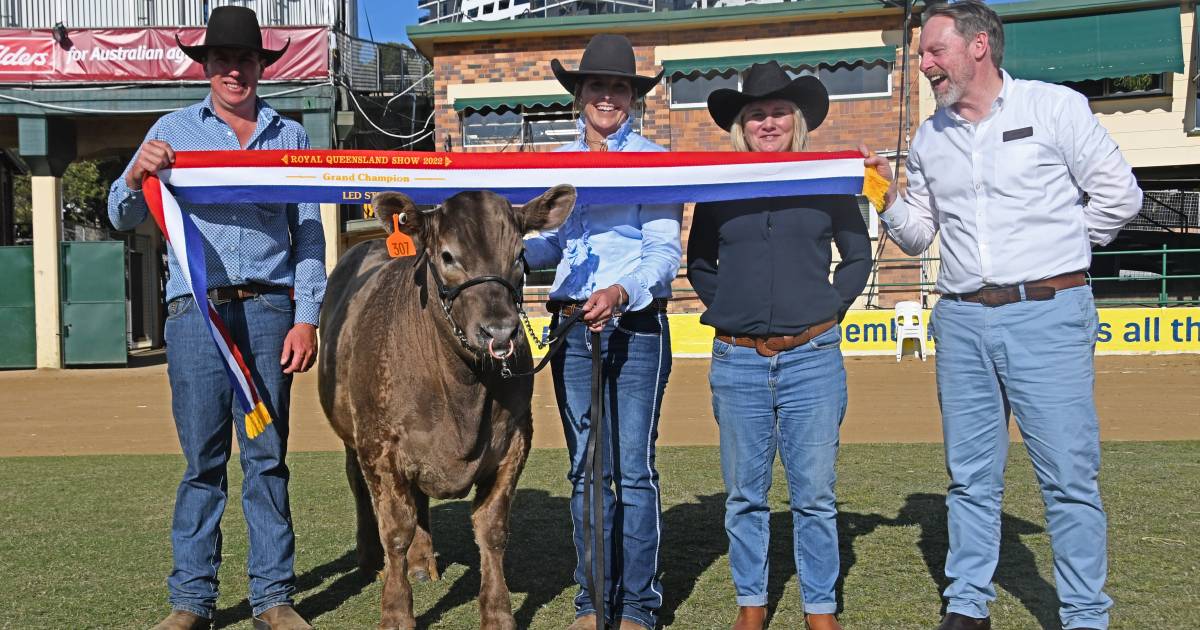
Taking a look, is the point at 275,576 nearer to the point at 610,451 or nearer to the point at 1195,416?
the point at 610,451

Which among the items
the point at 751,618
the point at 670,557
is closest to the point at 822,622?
the point at 751,618

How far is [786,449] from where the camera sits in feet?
15.3

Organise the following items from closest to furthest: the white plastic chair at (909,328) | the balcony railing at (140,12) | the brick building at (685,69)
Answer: the white plastic chair at (909,328) → the brick building at (685,69) → the balcony railing at (140,12)

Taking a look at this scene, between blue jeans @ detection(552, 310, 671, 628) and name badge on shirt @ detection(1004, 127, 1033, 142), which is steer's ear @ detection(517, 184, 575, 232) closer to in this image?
blue jeans @ detection(552, 310, 671, 628)

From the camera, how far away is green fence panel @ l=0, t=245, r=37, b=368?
69.7 feet

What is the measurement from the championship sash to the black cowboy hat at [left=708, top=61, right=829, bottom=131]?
0.22 m

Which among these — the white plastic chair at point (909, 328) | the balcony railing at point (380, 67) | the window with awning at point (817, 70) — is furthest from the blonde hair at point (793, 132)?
the window with awning at point (817, 70)

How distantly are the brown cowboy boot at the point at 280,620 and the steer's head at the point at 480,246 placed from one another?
4.74 ft

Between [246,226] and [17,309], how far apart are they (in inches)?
747

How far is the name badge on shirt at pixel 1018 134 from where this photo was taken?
169 inches

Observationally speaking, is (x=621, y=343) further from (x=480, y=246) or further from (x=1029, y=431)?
(x=1029, y=431)

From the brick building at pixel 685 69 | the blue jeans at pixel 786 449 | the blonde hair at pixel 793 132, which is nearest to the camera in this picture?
the blue jeans at pixel 786 449

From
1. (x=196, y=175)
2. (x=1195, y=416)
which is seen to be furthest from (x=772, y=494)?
(x=1195, y=416)

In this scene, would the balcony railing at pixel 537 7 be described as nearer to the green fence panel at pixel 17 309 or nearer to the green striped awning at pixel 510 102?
the green striped awning at pixel 510 102
